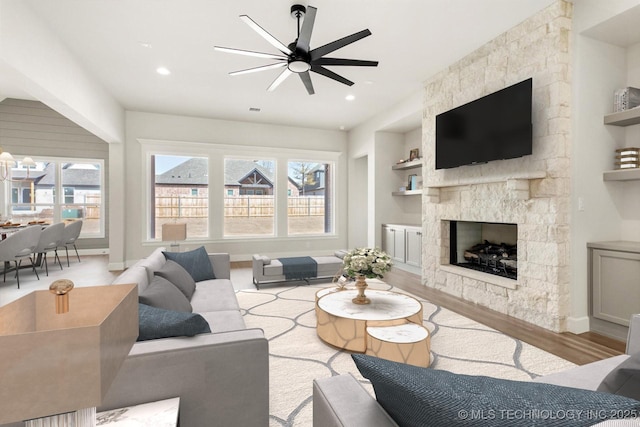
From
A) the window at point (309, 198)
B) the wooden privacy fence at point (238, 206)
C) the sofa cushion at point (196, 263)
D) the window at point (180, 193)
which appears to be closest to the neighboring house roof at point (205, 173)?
the window at point (180, 193)

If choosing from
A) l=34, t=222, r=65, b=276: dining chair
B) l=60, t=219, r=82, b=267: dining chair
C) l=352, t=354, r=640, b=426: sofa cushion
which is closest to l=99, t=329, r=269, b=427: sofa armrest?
l=352, t=354, r=640, b=426: sofa cushion

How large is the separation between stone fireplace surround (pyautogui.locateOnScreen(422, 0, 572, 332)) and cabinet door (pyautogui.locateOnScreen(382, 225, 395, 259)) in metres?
1.87

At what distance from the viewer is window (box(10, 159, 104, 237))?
711 cm

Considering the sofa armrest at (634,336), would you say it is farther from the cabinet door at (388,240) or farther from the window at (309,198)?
the window at (309,198)

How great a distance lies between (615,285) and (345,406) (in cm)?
325

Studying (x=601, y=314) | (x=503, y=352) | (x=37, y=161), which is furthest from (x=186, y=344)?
(x=37, y=161)

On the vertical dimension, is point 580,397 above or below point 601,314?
above

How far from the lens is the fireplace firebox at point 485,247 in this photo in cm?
389

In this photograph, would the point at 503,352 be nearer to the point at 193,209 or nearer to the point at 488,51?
the point at 488,51

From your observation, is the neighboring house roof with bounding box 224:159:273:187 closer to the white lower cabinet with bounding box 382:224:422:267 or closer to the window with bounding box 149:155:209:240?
the window with bounding box 149:155:209:240

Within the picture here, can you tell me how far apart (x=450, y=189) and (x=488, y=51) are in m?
1.72

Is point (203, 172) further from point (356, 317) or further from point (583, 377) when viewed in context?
point (583, 377)

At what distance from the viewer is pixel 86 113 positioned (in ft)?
13.5

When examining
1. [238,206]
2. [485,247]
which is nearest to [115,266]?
[238,206]
